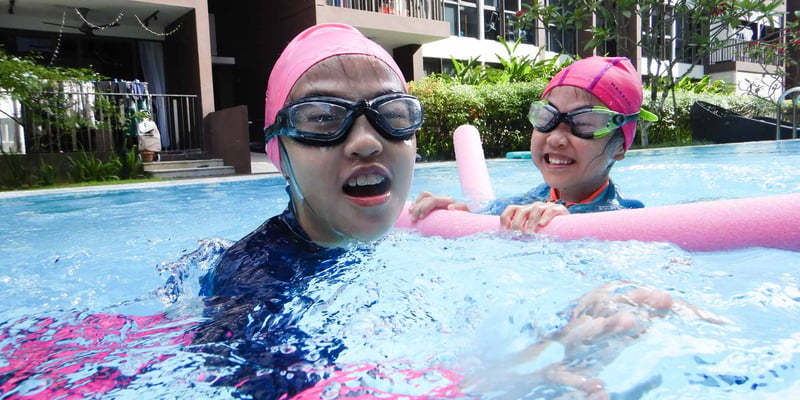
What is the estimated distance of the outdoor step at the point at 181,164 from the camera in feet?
39.8

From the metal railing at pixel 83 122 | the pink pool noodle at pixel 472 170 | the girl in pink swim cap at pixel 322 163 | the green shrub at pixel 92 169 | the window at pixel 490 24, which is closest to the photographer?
the girl in pink swim cap at pixel 322 163

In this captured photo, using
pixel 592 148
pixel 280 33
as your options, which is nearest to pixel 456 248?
pixel 592 148

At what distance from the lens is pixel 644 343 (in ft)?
4.53

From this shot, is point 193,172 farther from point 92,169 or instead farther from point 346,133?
point 346,133

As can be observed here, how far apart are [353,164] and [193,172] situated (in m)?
11.3

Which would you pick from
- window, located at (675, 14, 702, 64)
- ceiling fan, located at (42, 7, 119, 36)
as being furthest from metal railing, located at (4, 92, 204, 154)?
window, located at (675, 14, 702, 64)

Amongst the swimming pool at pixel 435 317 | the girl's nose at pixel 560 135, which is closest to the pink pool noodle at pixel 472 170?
the girl's nose at pixel 560 135

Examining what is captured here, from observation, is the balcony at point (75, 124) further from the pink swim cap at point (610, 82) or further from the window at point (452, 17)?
the window at point (452, 17)

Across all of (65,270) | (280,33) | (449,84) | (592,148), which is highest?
(280,33)

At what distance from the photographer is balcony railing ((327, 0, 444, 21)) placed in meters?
16.6

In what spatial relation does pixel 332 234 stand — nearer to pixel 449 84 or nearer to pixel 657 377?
pixel 657 377

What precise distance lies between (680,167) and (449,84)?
276 inches

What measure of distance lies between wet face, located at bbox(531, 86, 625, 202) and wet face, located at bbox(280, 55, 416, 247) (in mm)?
1560

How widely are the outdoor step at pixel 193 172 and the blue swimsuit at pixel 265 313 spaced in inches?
409
